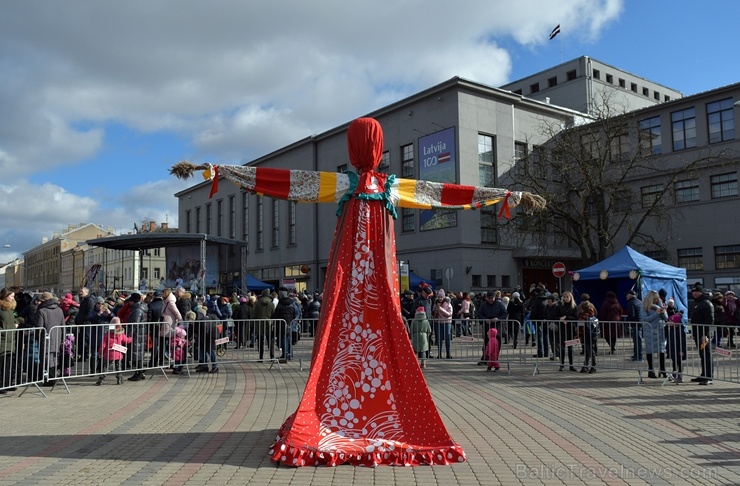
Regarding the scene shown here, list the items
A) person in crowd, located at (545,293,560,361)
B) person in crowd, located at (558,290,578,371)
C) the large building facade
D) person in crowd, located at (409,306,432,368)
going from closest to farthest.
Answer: person in crowd, located at (558,290,578,371), person in crowd, located at (545,293,560,361), person in crowd, located at (409,306,432,368), the large building facade

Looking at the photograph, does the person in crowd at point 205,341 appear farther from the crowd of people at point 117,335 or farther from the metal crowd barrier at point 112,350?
the metal crowd barrier at point 112,350

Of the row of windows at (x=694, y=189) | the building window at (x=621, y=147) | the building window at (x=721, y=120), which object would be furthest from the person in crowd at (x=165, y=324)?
the building window at (x=721, y=120)

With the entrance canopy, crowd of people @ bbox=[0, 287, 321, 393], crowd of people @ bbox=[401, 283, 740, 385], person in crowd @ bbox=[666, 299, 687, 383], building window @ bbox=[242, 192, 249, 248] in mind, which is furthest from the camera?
building window @ bbox=[242, 192, 249, 248]

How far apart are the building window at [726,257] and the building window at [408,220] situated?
18.7 metres

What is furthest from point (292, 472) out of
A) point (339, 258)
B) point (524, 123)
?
point (524, 123)

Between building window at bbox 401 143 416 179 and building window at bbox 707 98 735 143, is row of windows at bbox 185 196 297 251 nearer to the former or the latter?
building window at bbox 401 143 416 179

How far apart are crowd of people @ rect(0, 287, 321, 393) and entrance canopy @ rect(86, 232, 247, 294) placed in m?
14.7

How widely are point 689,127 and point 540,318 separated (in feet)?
97.7

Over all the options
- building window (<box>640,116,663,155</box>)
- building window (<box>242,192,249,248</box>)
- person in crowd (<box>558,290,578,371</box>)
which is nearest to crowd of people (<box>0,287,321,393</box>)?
person in crowd (<box>558,290,578,371</box>)

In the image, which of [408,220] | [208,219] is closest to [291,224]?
[408,220]

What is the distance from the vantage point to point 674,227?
3916 cm

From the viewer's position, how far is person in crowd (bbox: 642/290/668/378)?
11.3 metres

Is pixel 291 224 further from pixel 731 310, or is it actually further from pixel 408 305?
pixel 731 310

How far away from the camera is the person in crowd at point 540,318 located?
14.1 m
